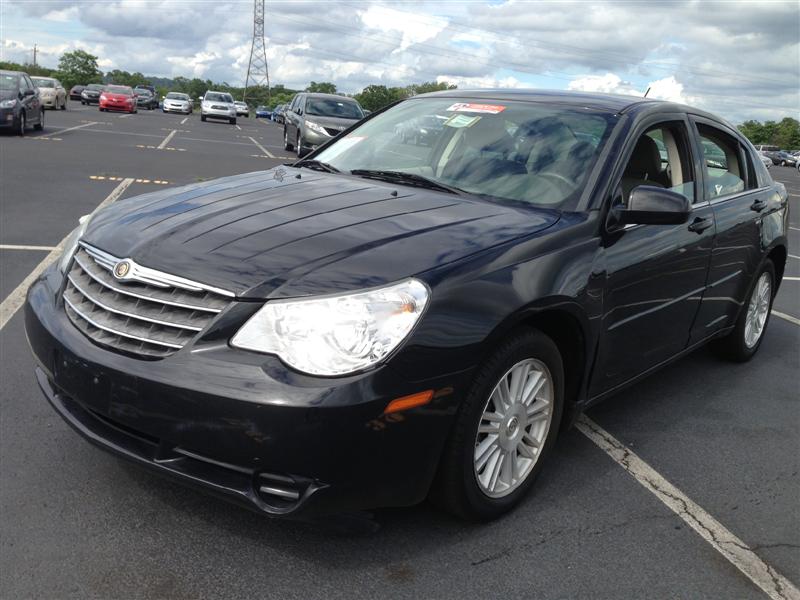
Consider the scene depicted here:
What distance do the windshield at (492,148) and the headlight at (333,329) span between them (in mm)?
1217

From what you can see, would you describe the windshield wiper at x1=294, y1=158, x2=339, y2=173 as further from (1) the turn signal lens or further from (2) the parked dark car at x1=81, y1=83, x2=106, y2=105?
(2) the parked dark car at x1=81, y1=83, x2=106, y2=105

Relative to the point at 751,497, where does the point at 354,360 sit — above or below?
above

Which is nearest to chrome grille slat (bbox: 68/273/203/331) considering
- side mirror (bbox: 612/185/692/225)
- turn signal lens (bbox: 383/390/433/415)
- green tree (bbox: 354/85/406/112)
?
turn signal lens (bbox: 383/390/433/415)

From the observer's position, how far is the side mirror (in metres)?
3.28

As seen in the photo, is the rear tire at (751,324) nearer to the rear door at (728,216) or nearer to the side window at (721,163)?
the rear door at (728,216)

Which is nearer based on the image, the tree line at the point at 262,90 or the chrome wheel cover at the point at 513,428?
the chrome wheel cover at the point at 513,428

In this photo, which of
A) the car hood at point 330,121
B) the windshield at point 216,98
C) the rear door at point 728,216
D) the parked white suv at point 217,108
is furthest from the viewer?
the windshield at point 216,98

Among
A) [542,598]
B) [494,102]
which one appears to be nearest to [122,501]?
[542,598]

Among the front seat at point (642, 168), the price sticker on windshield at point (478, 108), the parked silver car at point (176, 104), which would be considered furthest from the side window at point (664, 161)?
the parked silver car at point (176, 104)

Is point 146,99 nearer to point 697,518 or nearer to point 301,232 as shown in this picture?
point 301,232

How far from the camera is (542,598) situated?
258cm

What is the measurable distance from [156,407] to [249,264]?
54cm

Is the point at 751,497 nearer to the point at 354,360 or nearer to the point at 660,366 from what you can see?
the point at 660,366

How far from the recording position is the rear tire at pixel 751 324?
203 inches
